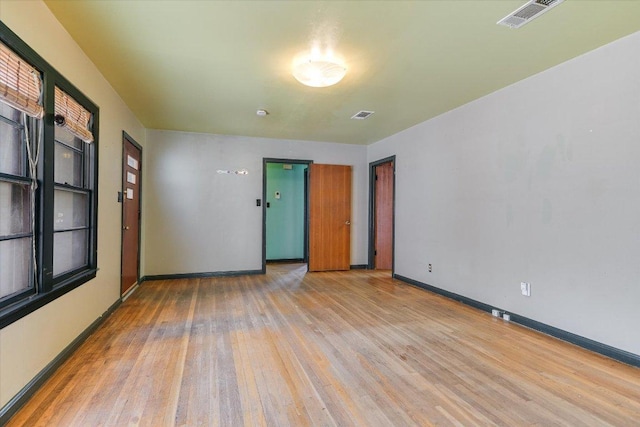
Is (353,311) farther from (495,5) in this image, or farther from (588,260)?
(495,5)

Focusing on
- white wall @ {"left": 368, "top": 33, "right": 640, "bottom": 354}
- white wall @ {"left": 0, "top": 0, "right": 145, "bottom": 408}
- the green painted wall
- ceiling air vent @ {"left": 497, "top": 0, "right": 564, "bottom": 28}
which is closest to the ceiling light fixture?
ceiling air vent @ {"left": 497, "top": 0, "right": 564, "bottom": 28}

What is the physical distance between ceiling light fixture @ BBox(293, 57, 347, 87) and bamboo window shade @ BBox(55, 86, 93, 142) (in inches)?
73.6

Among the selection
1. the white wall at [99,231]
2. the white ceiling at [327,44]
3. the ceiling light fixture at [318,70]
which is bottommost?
the white wall at [99,231]

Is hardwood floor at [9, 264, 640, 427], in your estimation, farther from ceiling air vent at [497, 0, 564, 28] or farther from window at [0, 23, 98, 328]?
ceiling air vent at [497, 0, 564, 28]

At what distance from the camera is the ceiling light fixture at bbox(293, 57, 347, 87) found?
2.75 m

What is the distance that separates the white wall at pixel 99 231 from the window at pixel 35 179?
0.35 feet

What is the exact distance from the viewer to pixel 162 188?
5324mm

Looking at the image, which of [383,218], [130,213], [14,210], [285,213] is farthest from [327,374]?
[285,213]

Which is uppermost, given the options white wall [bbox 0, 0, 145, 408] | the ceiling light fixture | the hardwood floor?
the ceiling light fixture

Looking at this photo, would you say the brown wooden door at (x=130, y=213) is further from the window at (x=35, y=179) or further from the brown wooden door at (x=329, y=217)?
the brown wooden door at (x=329, y=217)

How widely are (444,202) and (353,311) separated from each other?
2029 mm

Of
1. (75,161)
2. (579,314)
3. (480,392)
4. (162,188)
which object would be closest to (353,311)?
(480,392)

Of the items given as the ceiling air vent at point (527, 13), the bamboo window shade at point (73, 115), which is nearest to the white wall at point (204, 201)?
the bamboo window shade at point (73, 115)

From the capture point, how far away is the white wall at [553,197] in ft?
8.12
